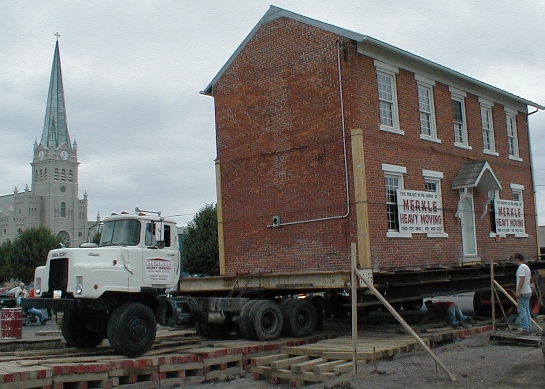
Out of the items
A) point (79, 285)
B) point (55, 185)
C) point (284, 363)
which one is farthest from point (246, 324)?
point (55, 185)

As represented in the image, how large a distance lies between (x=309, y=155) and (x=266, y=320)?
4798mm

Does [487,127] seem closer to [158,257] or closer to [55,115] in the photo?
[158,257]

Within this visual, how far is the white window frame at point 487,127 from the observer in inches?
887

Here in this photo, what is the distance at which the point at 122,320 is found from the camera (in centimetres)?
1253

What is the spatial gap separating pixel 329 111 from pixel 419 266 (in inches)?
193

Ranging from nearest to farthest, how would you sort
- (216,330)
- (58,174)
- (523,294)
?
(523,294) → (216,330) → (58,174)

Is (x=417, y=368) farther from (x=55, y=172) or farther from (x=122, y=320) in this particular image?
(x=55, y=172)

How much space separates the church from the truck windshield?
112 m

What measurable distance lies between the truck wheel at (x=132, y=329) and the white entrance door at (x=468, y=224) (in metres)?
11.0

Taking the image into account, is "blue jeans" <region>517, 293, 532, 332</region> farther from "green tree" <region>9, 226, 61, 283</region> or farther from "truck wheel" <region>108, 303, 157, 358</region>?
"green tree" <region>9, 226, 61, 283</region>

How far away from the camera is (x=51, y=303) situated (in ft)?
41.5

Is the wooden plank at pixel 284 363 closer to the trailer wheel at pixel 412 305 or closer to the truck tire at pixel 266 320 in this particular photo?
the truck tire at pixel 266 320

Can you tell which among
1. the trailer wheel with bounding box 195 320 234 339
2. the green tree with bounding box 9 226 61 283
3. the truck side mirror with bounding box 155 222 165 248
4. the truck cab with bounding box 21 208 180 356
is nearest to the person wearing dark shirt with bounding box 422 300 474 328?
the trailer wheel with bounding box 195 320 234 339

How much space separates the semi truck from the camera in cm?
1266
